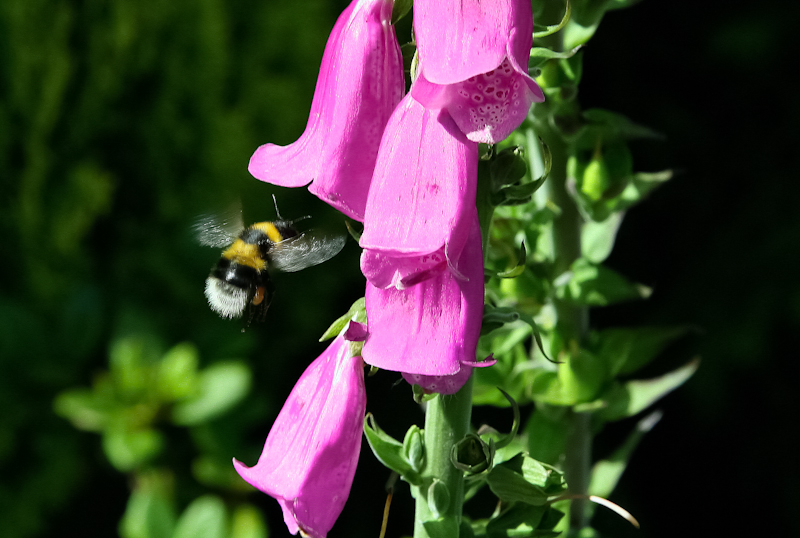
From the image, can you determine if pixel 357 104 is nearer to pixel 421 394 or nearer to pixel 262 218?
pixel 421 394

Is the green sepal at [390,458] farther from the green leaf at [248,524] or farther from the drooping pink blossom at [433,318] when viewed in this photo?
the green leaf at [248,524]

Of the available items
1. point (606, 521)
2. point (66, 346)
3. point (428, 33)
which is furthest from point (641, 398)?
point (66, 346)

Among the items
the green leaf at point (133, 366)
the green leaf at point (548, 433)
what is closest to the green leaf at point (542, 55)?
the green leaf at point (548, 433)

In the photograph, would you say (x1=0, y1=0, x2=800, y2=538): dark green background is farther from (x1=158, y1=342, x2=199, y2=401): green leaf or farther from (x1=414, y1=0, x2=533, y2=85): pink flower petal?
(x1=414, y1=0, x2=533, y2=85): pink flower petal

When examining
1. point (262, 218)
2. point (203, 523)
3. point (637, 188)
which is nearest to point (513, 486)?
point (637, 188)

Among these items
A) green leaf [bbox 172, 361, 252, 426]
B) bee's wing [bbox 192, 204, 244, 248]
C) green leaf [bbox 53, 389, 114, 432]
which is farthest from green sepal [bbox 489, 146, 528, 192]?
green leaf [bbox 53, 389, 114, 432]

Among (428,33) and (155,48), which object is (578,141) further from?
(155,48)
